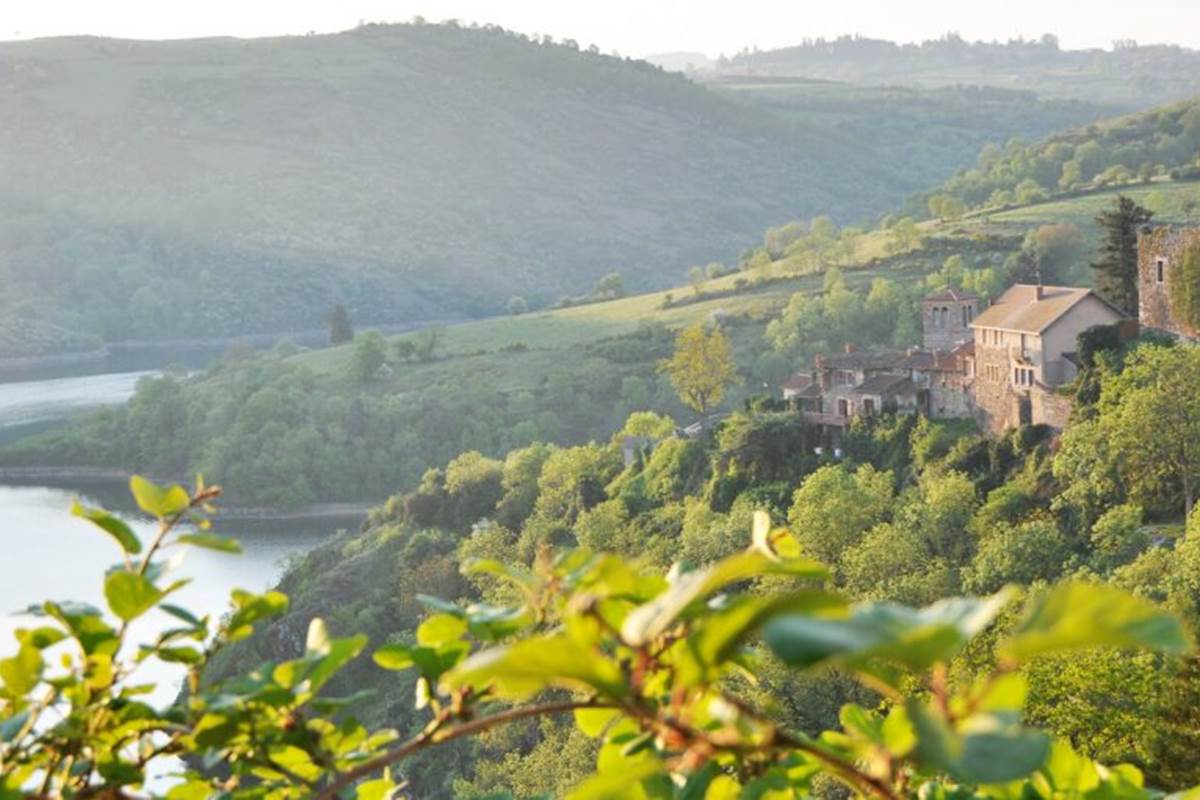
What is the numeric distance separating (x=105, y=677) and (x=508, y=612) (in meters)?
0.70

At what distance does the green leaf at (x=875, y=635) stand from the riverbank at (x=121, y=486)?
84.2 metres

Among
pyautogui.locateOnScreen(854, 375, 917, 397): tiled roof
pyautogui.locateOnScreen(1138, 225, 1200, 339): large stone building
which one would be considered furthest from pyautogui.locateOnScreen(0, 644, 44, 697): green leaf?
pyautogui.locateOnScreen(854, 375, 917, 397): tiled roof

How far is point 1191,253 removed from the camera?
3847 cm

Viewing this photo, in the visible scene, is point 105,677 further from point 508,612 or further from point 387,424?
point 387,424

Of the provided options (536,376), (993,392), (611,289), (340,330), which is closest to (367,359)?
(536,376)

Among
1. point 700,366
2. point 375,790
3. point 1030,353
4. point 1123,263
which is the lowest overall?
point 700,366

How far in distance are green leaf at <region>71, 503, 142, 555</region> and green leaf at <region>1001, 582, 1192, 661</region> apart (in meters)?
1.59

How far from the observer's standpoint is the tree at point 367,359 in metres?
102

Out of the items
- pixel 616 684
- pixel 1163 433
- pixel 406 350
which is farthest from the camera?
pixel 406 350

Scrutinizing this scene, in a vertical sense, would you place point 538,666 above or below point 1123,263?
above

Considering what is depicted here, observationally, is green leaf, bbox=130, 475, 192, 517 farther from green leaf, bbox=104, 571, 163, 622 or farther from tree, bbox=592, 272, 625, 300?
tree, bbox=592, 272, 625, 300

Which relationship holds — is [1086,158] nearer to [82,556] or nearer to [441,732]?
[82,556]

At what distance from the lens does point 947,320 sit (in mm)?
52188

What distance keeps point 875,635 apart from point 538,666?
435 millimetres
